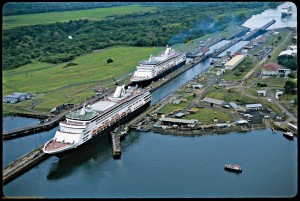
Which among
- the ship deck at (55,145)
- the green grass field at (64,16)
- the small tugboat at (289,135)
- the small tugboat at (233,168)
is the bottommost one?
the small tugboat at (233,168)

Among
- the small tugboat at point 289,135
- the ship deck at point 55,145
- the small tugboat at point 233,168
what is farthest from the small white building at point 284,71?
the ship deck at point 55,145

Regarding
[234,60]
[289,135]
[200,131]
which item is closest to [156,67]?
[234,60]

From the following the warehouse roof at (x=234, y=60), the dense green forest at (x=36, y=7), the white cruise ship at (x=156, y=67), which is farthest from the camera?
the dense green forest at (x=36, y=7)

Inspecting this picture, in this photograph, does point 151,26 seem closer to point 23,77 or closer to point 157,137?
point 23,77

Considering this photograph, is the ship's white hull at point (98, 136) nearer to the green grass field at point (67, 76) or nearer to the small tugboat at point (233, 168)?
the green grass field at point (67, 76)

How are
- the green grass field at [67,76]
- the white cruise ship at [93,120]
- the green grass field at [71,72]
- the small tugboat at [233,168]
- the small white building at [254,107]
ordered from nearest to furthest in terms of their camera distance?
the small tugboat at [233,168], the white cruise ship at [93,120], the small white building at [254,107], the green grass field at [67,76], the green grass field at [71,72]

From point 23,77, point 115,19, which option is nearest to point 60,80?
point 23,77

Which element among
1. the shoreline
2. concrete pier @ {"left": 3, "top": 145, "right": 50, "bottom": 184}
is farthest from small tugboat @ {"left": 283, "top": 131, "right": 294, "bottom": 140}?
concrete pier @ {"left": 3, "top": 145, "right": 50, "bottom": 184}

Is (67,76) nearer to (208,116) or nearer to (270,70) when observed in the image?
(208,116)
